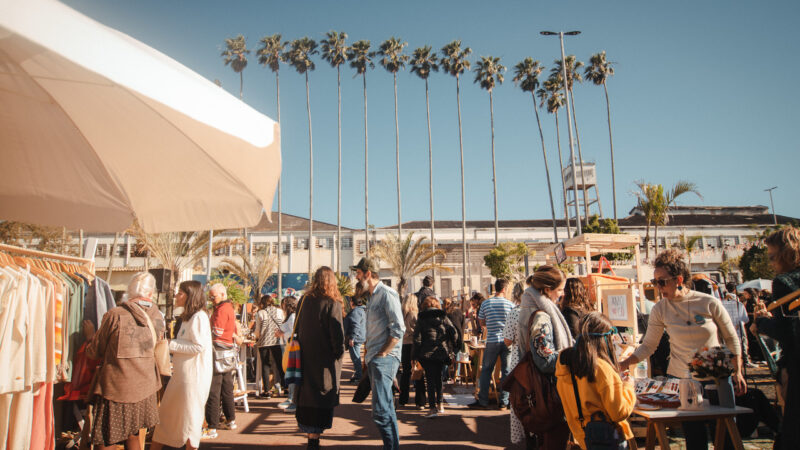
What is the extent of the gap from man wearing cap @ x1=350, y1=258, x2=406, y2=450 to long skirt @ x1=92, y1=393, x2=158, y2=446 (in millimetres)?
2066

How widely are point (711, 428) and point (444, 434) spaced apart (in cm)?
326

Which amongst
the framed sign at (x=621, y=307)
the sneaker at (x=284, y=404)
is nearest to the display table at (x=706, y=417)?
the framed sign at (x=621, y=307)

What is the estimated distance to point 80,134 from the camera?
3.11m

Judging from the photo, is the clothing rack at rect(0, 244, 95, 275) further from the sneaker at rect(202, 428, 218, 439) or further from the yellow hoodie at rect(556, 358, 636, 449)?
the yellow hoodie at rect(556, 358, 636, 449)

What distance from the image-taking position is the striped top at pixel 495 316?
7617mm

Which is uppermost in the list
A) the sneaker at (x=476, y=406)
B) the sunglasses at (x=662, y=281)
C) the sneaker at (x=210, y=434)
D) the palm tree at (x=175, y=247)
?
the palm tree at (x=175, y=247)

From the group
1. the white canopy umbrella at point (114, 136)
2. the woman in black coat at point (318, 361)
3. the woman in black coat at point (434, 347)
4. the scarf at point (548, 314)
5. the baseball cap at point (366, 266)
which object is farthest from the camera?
the woman in black coat at point (434, 347)

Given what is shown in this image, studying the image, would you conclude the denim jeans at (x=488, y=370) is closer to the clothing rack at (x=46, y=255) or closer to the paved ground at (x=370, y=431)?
the paved ground at (x=370, y=431)

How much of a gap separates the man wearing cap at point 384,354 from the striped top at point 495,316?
3124 mm

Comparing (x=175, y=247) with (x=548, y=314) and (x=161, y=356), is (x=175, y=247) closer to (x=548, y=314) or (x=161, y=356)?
(x=161, y=356)

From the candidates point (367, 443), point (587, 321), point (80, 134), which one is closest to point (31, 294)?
point (80, 134)

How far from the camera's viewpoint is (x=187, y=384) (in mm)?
4656

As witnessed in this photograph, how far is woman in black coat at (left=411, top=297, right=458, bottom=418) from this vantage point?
24.2ft

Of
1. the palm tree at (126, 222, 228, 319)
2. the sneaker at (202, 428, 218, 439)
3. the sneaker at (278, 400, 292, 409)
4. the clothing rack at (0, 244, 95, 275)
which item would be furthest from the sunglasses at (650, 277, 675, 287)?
the palm tree at (126, 222, 228, 319)
